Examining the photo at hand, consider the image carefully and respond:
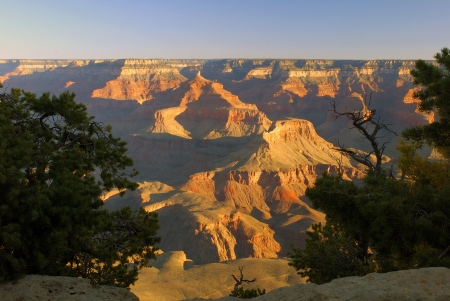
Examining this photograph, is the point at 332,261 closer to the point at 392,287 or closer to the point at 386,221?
the point at 386,221

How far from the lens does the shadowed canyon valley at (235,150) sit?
44.4 m

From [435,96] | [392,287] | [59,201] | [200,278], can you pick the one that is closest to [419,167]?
[435,96]

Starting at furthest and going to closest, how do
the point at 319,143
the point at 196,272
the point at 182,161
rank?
the point at 182,161
the point at 319,143
the point at 196,272

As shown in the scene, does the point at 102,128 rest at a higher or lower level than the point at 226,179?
higher

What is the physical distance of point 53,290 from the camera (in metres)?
8.31

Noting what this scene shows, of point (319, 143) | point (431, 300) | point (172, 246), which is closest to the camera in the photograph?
point (431, 300)

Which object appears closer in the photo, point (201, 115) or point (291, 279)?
point (291, 279)

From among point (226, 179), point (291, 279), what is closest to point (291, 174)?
point (226, 179)

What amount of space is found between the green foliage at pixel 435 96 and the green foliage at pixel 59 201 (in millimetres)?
11984

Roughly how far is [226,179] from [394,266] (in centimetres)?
5447

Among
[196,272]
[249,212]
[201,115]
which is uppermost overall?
[201,115]

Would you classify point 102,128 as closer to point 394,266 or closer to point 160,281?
point 394,266

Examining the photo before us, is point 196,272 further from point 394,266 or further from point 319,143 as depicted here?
point 319,143

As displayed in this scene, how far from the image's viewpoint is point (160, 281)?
96.9ft
